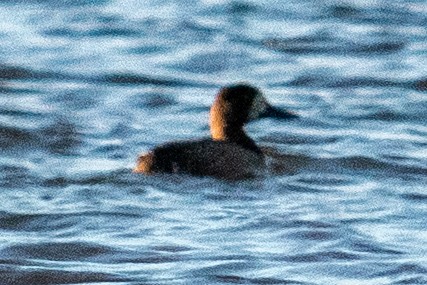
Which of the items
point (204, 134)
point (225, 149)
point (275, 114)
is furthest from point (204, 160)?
point (204, 134)

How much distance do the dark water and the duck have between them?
0.09 metres

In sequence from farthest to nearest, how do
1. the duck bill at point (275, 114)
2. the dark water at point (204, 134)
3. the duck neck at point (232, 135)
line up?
the duck bill at point (275, 114), the duck neck at point (232, 135), the dark water at point (204, 134)

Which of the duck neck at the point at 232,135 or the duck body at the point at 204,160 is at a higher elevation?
the duck neck at the point at 232,135

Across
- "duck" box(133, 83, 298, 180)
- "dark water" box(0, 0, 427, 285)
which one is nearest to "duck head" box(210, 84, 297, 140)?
"duck" box(133, 83, 298, 180)

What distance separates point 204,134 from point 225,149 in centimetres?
166

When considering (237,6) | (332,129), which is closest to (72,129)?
(332,129)

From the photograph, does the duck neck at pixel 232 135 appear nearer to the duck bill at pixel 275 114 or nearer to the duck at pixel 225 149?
the duck at pixel 225 149

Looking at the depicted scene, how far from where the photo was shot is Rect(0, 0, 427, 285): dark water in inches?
358

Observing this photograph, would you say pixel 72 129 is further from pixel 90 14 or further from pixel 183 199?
pixel 90 14

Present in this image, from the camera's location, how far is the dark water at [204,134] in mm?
A: 9094

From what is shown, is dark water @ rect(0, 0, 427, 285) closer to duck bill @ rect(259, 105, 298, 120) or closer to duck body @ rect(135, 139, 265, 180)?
duck body @ rect(135, 139, 265, 180)

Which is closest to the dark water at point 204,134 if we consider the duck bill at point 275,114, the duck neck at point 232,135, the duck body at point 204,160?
the duck body at point 204,160

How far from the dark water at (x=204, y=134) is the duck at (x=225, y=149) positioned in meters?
0.09

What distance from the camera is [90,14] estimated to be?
17.1 meters
